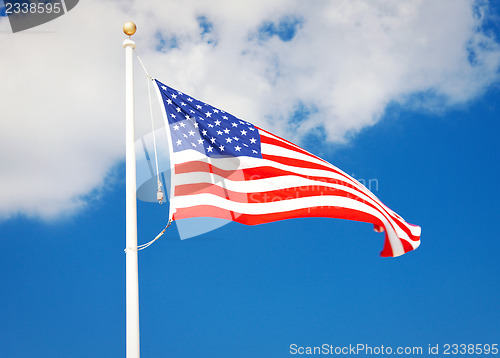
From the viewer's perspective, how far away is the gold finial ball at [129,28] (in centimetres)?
969

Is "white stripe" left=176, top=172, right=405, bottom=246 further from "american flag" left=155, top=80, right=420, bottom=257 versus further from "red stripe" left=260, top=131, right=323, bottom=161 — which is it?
"red stripe" left=260, top=131, right=323, bottom=161

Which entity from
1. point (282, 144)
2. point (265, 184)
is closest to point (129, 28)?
point (282, 144)

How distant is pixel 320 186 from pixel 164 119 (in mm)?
3396

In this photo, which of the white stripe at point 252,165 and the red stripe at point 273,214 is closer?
the red stripe at point 273,214

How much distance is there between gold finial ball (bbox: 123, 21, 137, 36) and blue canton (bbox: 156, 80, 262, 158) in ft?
3.46

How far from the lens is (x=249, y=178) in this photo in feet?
33.0

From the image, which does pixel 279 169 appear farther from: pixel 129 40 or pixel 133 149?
pixel 129 40

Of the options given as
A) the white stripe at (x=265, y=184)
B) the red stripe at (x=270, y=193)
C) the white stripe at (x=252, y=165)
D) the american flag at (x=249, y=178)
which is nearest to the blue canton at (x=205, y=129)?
the american flag at (x=249, y=178)

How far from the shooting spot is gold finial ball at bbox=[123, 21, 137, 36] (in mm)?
9688

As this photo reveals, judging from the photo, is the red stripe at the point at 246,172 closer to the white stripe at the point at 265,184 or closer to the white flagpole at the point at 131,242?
the white stripe at the point at 265,184

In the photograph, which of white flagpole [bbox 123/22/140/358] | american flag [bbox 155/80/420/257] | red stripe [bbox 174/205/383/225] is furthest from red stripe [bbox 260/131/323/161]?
white flagpole [bbox 123/22/140/358]

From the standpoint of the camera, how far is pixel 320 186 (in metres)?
10.5

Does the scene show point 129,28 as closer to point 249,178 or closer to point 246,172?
point 246,172

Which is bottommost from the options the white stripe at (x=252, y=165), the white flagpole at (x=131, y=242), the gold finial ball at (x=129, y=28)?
the white flagpole at (x=131, y=242)
